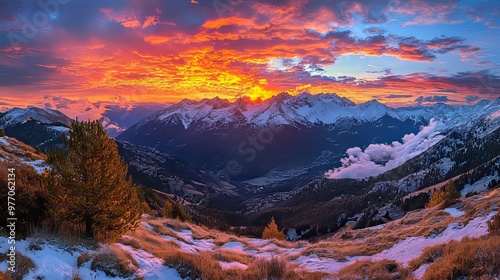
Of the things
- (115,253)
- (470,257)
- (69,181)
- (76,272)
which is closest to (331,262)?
(470,257)

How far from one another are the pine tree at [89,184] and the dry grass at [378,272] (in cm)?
1168

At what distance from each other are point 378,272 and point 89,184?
14.2m

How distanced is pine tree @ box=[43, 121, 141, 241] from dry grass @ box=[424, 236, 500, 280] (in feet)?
47.3

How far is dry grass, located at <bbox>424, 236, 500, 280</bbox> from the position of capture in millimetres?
9086

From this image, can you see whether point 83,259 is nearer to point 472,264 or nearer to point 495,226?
point 472,264

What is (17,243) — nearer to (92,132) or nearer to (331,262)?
(92,132)

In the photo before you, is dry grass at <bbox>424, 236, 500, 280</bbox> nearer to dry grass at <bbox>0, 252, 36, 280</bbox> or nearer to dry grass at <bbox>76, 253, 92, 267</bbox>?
dry grass at <bbox>76, 253, 92, 267</bbox>

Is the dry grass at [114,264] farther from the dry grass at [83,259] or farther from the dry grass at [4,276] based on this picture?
the dry grass at [4,276]

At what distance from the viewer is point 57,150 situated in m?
15.8

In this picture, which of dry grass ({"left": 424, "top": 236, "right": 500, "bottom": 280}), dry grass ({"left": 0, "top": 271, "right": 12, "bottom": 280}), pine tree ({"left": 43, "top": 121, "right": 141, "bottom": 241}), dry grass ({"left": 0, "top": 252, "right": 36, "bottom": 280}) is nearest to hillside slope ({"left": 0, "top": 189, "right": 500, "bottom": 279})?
dry grass ({"left": 0, "top": 252, "right": 36, "bottom": 280})

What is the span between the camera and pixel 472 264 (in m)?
9.63

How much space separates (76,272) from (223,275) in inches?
222

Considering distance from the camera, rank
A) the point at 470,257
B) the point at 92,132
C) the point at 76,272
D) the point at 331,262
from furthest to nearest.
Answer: the point at 331,262 < the point at 92,132 < the point at 76,272 < the point at 470,257

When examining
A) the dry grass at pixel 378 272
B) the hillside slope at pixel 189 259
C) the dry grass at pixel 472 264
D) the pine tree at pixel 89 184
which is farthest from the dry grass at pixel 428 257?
the pine tree at pixel 89 184
